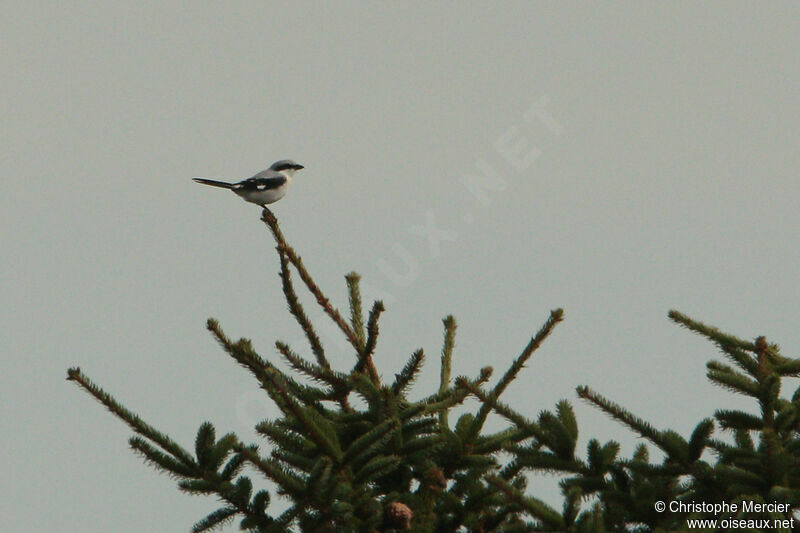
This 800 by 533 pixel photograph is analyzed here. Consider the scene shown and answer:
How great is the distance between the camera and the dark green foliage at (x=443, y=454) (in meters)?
5.18

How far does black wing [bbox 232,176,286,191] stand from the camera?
551 inches

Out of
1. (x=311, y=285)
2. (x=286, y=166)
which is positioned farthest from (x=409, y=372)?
(x=286, y=166)

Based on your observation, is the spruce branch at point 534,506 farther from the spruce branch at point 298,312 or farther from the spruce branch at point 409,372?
the spruce branch at point 298,312

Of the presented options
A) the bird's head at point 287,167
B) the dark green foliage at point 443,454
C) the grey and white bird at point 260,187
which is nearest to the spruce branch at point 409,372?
the dark green foliage at point 443,454

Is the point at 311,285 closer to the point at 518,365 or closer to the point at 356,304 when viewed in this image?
the point at 356,304

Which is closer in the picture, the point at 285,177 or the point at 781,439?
the point at 781,439

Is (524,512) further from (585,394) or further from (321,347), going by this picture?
(321,347)

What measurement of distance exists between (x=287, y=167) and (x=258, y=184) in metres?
1.03

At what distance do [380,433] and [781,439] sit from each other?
2.28 m

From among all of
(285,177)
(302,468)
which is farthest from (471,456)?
(285,177)

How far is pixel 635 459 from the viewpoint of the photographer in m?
5.80

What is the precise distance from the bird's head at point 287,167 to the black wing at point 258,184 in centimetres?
71

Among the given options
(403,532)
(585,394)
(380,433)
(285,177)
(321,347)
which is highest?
(285,177)

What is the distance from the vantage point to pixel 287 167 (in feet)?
49.1
